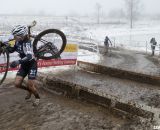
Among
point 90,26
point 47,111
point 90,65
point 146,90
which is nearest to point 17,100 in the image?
point 47,111

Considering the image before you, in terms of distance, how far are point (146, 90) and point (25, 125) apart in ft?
17.1

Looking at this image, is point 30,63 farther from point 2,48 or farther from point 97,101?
point 97,101

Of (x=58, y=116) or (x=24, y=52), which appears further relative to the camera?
(x=24, y=52)

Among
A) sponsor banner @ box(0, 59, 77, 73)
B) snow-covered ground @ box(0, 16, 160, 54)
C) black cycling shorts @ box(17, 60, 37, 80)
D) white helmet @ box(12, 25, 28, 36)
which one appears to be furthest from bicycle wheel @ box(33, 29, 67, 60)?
snow-covered ground @ box(0, 16, 160, 54)

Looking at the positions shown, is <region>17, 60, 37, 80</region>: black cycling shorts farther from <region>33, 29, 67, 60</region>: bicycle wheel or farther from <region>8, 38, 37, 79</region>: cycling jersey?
<region>33, 29, 67, 60</region>: bicycle wheel

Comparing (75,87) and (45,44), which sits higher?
(45,44)

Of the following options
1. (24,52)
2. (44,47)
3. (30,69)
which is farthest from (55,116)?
(44,47)

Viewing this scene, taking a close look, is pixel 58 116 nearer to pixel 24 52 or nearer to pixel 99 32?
pixel 24 52

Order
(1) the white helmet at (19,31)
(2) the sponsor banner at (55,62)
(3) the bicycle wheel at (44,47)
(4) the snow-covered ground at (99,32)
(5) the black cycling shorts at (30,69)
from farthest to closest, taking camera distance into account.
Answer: (4) the snow-covered ground at (99,32) → (2) the sponsor banner at (55,62) → (3) the bicycle wheel at (44,47) → (5) the black cycling shorts at (30,69) → (1) the white helmet at (19,31)

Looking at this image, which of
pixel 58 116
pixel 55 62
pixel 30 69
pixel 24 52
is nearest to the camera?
pixel 58 116

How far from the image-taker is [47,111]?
26.2ft

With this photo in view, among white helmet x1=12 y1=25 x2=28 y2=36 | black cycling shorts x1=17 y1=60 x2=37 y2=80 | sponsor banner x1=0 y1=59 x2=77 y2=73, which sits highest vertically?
white helmet x1=12 y1=25 x2=28 y2=36

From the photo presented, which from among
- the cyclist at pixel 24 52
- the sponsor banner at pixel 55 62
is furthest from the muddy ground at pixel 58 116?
the sponsor banner at pixel 55 62

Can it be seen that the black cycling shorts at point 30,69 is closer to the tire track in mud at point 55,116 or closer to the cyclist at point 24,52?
the cyclist at point 24,52
